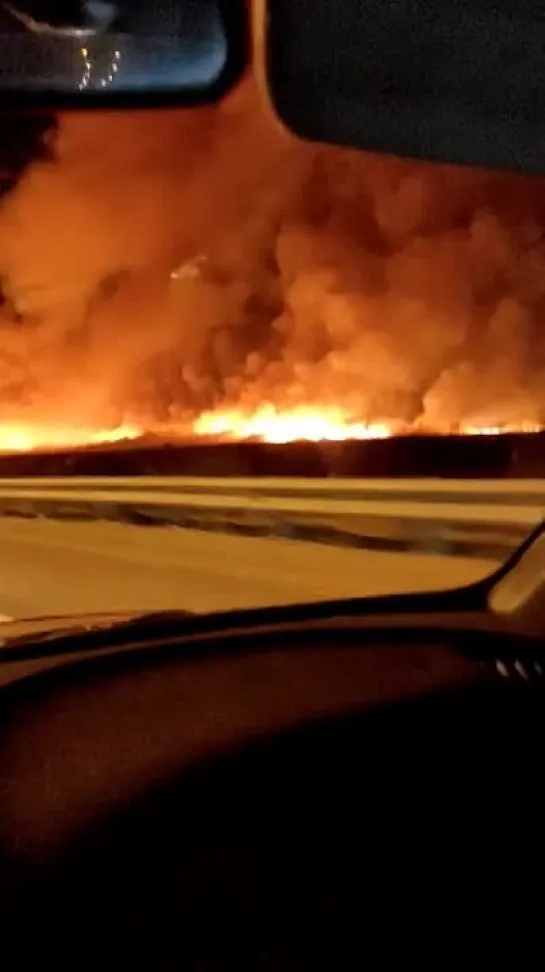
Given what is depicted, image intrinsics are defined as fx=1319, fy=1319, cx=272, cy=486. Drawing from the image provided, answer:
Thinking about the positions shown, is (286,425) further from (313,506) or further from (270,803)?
(270,803)

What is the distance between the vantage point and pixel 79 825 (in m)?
0.50

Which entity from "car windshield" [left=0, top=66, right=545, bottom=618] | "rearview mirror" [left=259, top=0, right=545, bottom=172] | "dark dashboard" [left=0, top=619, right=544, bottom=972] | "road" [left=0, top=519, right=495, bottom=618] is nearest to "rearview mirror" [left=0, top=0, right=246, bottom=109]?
"rearview mirror" [left=259, top=0, right=545, bottom=172]

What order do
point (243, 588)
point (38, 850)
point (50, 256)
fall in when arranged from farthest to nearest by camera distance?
1. point (50, 256)
2. point (243, 588)
3. point (38, 850)

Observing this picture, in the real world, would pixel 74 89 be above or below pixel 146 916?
above

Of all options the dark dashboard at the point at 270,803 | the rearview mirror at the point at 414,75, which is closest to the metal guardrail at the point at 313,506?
the rearview mirror at the point at 414,75

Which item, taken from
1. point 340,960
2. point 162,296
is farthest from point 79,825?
point 162,296

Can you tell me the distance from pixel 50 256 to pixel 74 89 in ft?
1.02

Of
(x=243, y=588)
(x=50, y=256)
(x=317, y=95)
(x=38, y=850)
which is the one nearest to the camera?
(x=38, y=850)

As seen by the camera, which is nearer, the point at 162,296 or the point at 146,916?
the point at 146,916

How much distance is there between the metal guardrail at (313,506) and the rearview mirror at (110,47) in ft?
1.18

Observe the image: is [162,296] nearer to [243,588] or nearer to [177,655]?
[243,588]

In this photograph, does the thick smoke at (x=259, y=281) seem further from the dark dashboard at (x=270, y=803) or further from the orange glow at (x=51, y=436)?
the dark dashboard at (x=270, y=803)

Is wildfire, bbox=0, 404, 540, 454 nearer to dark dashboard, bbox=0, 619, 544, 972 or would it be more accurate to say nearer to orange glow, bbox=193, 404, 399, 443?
orange glow, bbox=193, 404, 399, 443

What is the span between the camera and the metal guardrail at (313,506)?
104 cm
